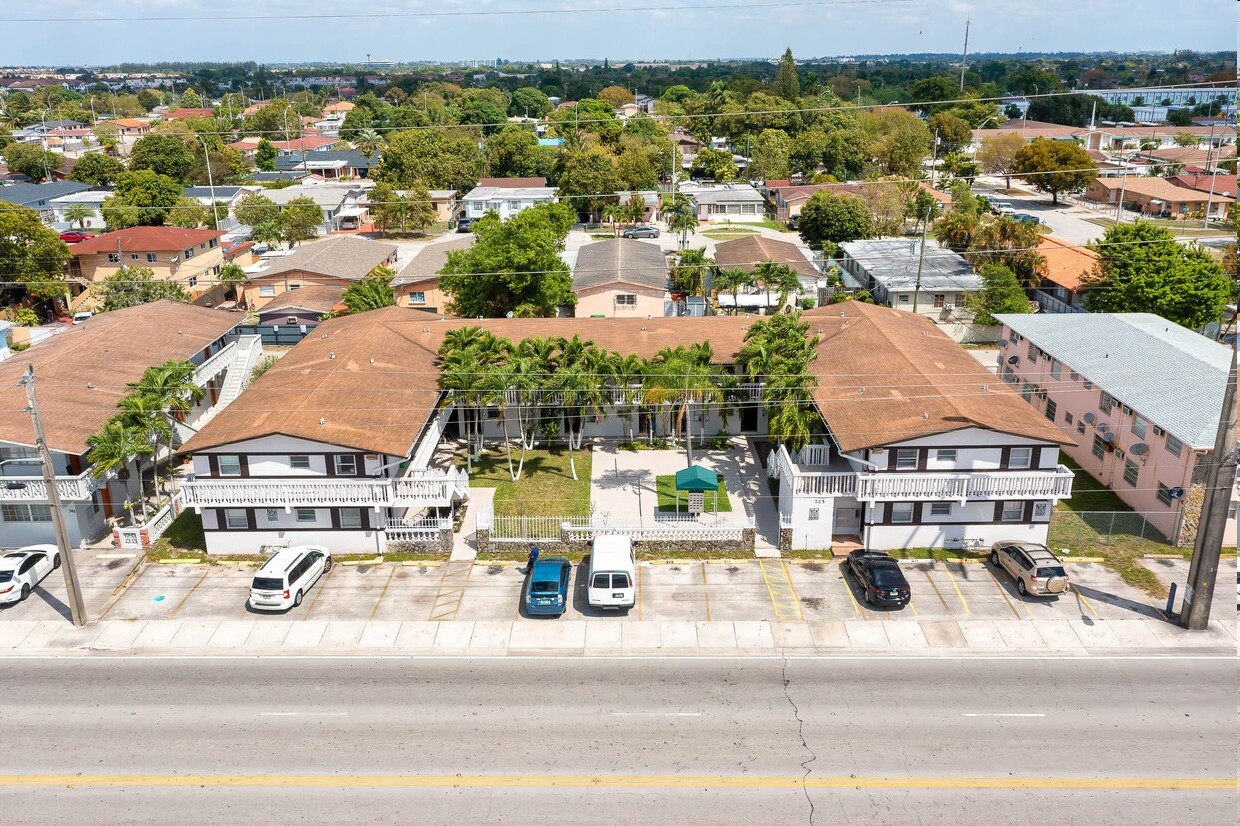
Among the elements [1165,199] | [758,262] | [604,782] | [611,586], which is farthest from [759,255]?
[1165,199]

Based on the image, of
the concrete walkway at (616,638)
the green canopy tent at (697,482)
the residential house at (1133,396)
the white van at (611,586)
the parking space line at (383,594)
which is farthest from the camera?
the green canopy tent at (697,482)

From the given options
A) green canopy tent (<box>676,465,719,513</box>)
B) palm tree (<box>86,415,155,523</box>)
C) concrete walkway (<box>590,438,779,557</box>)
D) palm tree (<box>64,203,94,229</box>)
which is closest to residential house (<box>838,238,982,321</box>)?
concrete walkway (<box>590,438,779,557</box>)

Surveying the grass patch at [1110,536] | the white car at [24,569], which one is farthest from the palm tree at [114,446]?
the grass patch at [1110,536]

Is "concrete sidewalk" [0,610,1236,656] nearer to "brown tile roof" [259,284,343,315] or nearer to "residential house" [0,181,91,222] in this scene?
"brown tile roof" [259,284,343,315]

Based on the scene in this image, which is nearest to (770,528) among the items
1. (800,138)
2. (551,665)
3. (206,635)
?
(551,665)

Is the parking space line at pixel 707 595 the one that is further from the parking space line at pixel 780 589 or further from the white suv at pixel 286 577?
the white suv at pixel 286 577

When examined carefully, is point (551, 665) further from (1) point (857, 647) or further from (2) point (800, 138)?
(2) point (800, 138)
